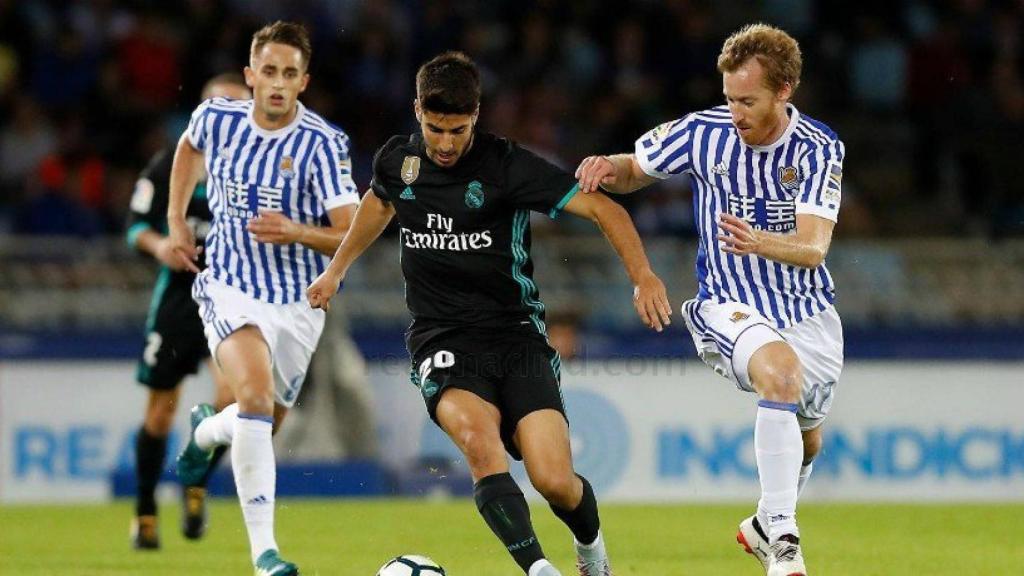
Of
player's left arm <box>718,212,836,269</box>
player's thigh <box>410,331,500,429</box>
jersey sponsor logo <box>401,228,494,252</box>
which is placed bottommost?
player's thigh <box>410,331,500,429</box>

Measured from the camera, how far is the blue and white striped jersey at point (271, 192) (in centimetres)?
801

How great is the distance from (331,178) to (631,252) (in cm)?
173

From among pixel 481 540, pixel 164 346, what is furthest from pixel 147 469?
pixel 481 540

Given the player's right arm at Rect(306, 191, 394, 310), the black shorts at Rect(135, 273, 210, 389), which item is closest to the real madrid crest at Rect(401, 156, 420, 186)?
the player's right arm at Rect(306, 191, 394, 310)

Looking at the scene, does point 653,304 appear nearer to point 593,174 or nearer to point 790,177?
point 593,174

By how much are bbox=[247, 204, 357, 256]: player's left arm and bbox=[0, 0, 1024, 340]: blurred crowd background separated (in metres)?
5.67

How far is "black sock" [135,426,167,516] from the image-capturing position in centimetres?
953

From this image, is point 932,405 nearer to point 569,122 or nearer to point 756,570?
point 569,122

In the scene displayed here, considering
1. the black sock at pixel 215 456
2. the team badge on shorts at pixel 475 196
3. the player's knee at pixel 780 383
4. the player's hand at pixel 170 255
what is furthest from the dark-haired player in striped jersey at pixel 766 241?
the black sock at pixel 215 456

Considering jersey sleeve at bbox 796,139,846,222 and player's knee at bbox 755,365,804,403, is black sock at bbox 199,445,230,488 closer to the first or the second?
player's knee at bbox 755,365,804,403

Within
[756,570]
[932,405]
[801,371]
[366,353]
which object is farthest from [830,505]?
[801,371]

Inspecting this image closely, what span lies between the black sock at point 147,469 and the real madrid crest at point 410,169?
3111 mm

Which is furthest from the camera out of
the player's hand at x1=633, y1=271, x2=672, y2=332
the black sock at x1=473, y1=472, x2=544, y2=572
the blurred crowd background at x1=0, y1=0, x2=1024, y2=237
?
the blurred crowd background at x1=0, y1=0, x2=1024, y2=237

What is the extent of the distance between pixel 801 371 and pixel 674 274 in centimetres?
621
